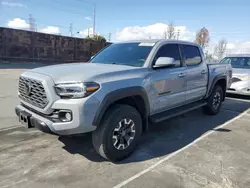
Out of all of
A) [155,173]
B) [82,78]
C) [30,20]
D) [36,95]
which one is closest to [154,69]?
[82,78]

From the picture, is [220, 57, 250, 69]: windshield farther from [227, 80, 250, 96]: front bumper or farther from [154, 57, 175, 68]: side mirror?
[154, 57, 175, 68]: side mirror

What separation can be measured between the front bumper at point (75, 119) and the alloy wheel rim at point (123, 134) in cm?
47

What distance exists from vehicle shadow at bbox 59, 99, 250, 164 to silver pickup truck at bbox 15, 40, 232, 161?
1.22ft

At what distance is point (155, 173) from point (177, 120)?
9.01 feet

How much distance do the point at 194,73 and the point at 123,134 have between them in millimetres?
2412

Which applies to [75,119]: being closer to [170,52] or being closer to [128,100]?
[128,100]

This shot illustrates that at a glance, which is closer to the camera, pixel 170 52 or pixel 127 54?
pixel 127 54

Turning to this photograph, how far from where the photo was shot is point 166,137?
4.49 metres

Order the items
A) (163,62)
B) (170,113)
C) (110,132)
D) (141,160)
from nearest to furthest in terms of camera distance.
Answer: (110,132)
(141,160)
(163,62)
(170,113)

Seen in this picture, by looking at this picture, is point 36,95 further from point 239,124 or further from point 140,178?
point 239,124

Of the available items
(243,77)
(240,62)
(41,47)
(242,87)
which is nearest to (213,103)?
(242,87)

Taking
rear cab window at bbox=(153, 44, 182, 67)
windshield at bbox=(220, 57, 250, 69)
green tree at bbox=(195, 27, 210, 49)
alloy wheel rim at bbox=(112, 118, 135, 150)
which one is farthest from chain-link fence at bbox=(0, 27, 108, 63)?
green tree at bbox=(195, 27, 210, 49)

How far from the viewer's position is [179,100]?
4.55m

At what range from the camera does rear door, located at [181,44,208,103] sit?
15.6 ft
